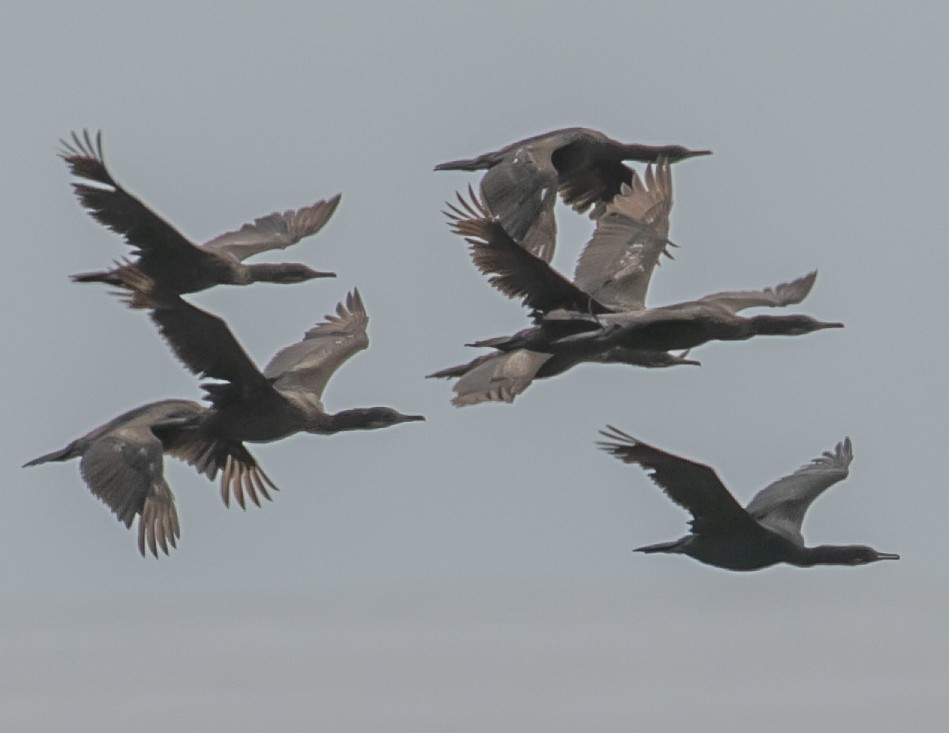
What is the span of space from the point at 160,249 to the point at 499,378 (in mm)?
2682

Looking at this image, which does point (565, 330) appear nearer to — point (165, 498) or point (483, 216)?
point (483, 216)

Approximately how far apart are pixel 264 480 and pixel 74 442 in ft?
5.47

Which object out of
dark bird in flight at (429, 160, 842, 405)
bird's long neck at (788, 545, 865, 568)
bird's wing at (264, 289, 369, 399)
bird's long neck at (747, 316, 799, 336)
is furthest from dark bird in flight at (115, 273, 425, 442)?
bird's long neck at (788, 545, 865, 568)

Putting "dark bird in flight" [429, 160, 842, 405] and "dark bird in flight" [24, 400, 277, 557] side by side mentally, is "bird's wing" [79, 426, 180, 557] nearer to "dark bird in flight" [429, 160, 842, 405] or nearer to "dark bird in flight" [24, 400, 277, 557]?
"dark bird in flight" [24, 400, 277, 557]

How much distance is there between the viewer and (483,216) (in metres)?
19.8

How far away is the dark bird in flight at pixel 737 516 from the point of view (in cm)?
1711

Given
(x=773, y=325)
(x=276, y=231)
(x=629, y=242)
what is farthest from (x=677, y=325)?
(x=276, y=231)

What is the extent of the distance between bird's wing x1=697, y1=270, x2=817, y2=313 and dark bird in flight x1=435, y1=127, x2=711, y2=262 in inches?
64.7

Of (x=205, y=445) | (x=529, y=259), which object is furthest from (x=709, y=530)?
(x=205, y=445)

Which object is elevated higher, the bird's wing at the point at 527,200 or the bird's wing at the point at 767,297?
the bird's wing at the point at 527,200

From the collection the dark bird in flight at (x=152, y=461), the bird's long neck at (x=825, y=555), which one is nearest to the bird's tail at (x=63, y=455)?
the dark bird in flight at (x=152, y=461)

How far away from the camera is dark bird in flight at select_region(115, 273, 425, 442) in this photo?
702 inches

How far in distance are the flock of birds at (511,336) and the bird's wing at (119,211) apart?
0.05ft

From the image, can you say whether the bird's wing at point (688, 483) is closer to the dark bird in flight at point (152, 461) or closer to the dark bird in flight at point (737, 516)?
the dark bird in flight at point (737, 516)
